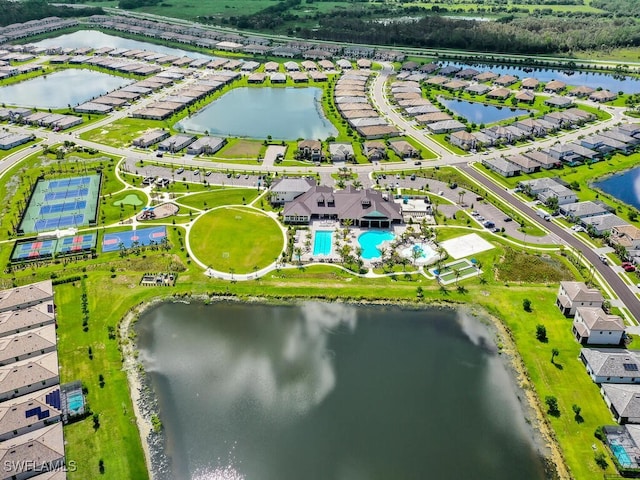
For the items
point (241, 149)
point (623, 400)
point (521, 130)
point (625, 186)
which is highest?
point (521, 130)

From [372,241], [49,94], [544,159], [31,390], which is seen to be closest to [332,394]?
[372,241]

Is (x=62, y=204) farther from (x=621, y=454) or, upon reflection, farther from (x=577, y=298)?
(x=621, y=454)

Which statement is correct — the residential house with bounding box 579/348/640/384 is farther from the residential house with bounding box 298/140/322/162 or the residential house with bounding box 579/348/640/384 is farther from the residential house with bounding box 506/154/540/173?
the residential house with bounding box 298/140/322/162

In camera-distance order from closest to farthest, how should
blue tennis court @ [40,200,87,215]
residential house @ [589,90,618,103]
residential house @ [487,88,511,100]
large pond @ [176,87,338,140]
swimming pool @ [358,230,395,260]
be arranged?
swimming pool @ [358,230,395,260], blue tennis court @ [40,200,87,215], large pond @ [176,87,338,140], residential house @ [589,90,618,103], residential house @ [487,88,511,100]

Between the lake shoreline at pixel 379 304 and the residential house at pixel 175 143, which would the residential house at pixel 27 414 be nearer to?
the lake shoreline at pixel 379 304

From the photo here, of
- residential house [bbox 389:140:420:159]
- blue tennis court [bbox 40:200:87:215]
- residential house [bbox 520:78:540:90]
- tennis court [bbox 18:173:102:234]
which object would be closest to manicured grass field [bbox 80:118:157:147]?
tennis court [bbox 18:173:102:234]

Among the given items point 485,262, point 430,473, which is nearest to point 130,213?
point 485,262
